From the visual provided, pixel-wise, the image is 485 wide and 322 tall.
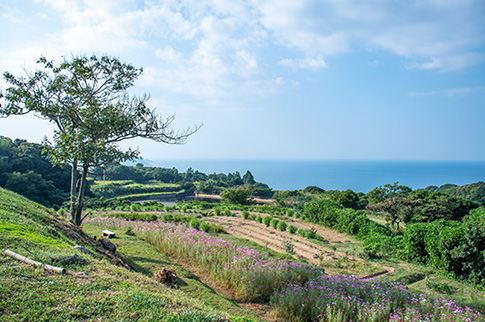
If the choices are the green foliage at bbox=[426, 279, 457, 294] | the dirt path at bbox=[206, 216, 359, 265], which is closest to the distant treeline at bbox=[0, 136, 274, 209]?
the dirt path at bbox=[206, 216, 359, 265]

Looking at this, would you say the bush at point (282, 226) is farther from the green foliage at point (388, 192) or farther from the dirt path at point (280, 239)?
the green foliage at point (388, 192)

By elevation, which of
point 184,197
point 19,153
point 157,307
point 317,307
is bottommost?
point 184,197

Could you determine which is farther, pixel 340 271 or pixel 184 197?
pixel 184 197

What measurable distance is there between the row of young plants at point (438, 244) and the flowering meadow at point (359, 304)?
319 centimetres

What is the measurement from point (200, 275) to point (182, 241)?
1579 millimetres

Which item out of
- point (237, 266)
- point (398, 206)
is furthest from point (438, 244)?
point (237, 266)

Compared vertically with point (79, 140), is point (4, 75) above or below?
above

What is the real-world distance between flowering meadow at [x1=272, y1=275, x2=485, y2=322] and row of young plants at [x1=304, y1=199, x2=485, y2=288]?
126 inches

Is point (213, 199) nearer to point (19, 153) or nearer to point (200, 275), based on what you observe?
point (19, 153)

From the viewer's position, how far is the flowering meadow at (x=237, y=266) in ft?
18.9

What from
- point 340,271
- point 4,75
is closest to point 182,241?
point 340,271

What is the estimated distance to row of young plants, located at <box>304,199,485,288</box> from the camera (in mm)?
7430

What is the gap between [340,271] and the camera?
26.2 feet

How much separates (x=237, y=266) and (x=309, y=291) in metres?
1.78
